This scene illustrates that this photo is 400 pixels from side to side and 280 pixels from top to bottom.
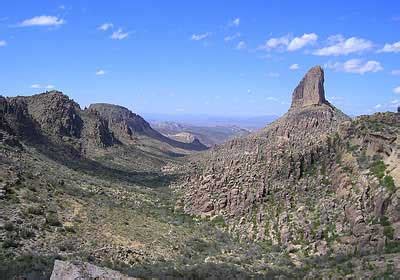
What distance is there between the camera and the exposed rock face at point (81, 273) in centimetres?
1155

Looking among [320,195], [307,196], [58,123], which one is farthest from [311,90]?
[320,195]

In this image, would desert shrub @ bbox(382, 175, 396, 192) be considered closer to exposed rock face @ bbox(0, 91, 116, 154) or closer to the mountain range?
the mountain range

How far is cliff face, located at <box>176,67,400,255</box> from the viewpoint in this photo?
33.2 metres

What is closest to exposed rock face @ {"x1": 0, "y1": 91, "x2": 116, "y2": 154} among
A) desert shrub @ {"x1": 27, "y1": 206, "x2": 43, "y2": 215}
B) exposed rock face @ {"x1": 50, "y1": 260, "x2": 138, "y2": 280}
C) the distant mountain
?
the distant mountain

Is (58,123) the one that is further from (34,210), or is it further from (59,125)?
(34,210)

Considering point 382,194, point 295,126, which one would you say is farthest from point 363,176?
point 295,126

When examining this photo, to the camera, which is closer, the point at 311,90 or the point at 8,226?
the point at 8,226

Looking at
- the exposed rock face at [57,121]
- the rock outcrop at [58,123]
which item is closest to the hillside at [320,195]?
the rock outcrop at [58,123]

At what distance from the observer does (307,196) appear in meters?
40.8

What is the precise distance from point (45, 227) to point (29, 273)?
1094 centimetres

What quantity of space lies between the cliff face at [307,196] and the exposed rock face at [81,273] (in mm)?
20393

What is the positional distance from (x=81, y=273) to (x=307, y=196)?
3144 centimetres

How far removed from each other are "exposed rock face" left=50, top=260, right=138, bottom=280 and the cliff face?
2039 cm

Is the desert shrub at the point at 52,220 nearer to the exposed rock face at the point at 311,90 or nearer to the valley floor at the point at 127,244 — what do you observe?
the valley floor at the point at 127,244
